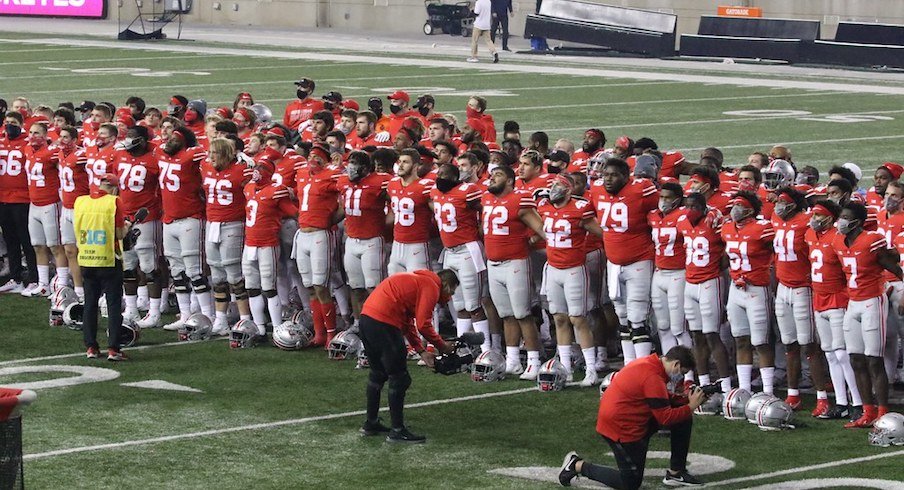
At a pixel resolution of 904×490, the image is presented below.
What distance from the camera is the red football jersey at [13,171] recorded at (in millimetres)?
17797

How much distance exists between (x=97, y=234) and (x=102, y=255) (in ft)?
0.60

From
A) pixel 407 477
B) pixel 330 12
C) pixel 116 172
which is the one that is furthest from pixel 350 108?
pixel 330 12

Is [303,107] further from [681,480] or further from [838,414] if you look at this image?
[681,480]

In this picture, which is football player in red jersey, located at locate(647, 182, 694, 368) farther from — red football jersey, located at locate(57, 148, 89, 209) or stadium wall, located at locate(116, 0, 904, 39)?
stadium wall, located at locate(116, 0, 904, 39)

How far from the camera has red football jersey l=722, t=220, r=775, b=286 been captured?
43.0ft

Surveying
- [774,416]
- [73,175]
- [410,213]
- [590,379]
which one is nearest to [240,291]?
[410,213]

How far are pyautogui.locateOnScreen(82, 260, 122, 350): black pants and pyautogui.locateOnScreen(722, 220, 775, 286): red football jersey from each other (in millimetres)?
5197

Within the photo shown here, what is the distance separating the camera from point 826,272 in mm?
12648

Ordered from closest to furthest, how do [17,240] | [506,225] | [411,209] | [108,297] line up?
[506,225] < [411,209] < [108,297] < [17,240]

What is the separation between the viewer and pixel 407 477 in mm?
11359

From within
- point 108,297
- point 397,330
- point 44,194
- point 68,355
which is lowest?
point 68,355

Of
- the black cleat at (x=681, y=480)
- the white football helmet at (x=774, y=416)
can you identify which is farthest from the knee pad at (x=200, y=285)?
the black cleat at (x=681, y=480)

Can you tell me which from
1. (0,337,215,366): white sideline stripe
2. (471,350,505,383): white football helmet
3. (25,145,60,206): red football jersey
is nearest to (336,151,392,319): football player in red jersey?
(471,350,505,383): white football helmet

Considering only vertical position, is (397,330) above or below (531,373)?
above
